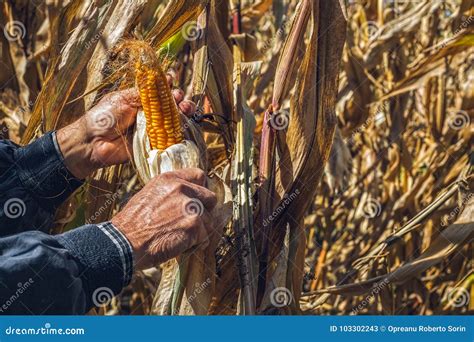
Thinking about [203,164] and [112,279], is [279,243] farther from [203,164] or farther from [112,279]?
[112,279]

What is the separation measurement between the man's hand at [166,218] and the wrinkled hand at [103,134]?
27cm

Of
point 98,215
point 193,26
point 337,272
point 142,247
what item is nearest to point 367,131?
point 337,272

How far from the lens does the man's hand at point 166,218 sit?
1500mm

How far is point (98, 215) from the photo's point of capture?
2.03m

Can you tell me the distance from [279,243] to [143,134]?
1.34ft

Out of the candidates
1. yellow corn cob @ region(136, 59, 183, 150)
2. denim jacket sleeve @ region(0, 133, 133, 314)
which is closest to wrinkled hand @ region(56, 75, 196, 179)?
yellow corn cob @ region(136, 59, 183, 150)

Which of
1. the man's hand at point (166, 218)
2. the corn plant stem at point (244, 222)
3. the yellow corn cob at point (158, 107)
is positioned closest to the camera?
the man's hand at point (166, 218)

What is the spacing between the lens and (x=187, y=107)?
182 cm

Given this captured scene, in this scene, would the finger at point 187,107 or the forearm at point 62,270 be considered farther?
the finger at point 187,107

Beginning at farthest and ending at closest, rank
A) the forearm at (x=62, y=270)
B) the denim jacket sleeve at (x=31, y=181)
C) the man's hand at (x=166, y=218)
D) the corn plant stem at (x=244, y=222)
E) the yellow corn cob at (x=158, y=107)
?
the denim jacket sleeve at (x=31, y=181) < the corn plant stem at (x=244, y=222) < the yellow corn cob at (x=158, y=107) < the man's hand at (x=166, y=218) < the forearm at (x=62, y=270)

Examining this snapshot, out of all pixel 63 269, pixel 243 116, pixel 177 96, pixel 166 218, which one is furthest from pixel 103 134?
pixel 63 269

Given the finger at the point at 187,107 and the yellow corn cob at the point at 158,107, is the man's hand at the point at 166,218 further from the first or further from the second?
the finger at the point at 187,107

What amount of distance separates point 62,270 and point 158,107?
1.35 feet

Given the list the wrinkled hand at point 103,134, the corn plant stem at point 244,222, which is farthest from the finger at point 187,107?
the corn plant stem at point 244,222
